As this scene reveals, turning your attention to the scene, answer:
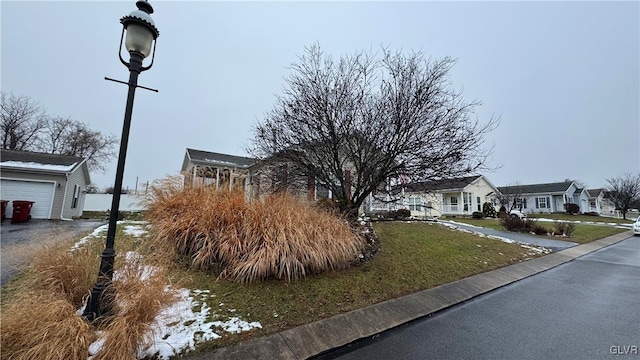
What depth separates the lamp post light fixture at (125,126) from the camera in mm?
2811

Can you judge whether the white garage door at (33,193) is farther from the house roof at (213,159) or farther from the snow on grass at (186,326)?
the snow on grass at (186,326)

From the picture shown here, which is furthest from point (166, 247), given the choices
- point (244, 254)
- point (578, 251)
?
point (578, 251)

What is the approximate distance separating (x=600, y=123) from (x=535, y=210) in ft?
48.6

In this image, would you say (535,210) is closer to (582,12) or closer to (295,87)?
(582,12)

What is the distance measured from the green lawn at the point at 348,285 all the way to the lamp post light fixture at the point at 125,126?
1.29 m

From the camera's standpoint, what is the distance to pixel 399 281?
208 inches

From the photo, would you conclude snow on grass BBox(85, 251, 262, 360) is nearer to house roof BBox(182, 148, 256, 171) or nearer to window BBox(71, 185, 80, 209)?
house roof BBox(182, 148, 256, 171)

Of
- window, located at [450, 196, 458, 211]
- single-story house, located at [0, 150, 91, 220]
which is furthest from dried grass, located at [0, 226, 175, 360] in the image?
window, located at [450, 196, 458, 211]

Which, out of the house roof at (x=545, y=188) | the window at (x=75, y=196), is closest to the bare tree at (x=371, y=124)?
the window at (x=75, y=196)

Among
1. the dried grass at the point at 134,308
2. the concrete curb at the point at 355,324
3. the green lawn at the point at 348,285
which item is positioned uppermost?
the dried grass at the point at 134,308

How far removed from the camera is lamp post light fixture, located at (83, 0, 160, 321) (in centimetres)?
281

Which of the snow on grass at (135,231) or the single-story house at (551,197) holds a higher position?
the single-story house at (551,197)

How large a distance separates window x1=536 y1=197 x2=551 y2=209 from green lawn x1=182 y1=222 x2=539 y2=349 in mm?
39693

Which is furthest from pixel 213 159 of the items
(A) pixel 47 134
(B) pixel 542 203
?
(B) pixel 542 203
